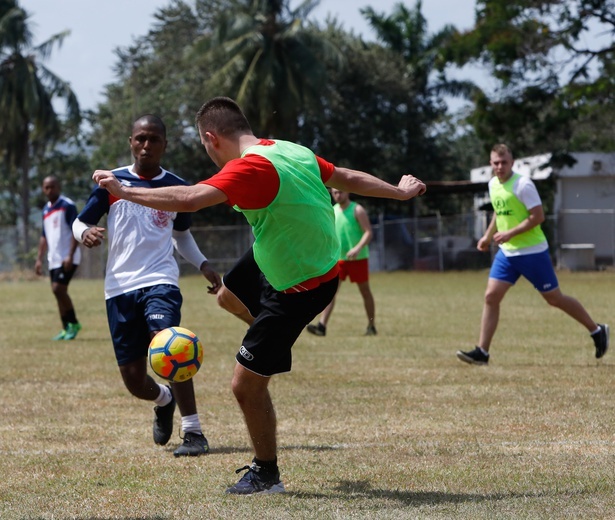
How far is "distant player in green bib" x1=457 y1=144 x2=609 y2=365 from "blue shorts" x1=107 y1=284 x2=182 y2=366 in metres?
4.58

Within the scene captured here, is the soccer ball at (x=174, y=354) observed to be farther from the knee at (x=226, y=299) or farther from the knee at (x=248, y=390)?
the knee at (x=248, y=390)

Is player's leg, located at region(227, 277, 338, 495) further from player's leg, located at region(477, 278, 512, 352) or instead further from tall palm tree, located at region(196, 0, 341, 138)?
tall palm tree, located at region(196, 0, 341, 138)

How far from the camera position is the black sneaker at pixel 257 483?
18.2 feet

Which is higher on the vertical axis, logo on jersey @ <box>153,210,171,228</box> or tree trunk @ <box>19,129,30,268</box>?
logo on jersey @ <box>153,210,171,228</box>

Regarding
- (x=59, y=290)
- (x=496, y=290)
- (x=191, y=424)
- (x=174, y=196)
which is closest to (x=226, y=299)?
(x=191, y=424)

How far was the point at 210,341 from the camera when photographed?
14.9 m

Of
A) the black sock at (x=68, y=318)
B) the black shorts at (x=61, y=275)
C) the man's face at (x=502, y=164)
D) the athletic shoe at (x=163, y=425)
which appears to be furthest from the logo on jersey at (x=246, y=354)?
the black sock at (x=68, y=318)

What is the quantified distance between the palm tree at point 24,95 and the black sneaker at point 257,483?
4415 cm

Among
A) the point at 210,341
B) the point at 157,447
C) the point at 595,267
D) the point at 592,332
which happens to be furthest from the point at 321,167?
the point at 595,267

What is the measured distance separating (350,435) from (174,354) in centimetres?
178

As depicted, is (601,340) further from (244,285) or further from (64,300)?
(64,300)

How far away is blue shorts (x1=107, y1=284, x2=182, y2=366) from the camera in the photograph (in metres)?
6.89

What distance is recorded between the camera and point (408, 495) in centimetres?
544

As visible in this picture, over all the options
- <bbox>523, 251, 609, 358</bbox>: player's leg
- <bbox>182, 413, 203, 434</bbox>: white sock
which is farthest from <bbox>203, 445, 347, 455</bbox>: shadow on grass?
<bbox>523, 251, 609, 358</bbox>: player's leg
